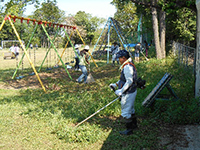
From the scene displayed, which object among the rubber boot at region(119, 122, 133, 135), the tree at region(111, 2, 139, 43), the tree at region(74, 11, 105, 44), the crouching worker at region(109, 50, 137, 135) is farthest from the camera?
the tree at region(74, 11, 105, 44)

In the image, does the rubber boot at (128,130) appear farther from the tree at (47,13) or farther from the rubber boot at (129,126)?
the tree at (47,13)

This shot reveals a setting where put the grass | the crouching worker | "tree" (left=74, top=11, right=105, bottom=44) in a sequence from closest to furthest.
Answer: the grass, the crouching worker, "tree" (left=74, top=11, right=105, bottom=44)

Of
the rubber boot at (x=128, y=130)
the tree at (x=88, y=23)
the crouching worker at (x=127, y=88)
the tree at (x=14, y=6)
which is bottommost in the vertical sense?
the rubber boot at (x=128, y=130)

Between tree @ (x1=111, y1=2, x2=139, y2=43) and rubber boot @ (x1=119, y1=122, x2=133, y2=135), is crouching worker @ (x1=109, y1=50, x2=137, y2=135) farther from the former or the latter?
tree @ (x1=111, y1=2, x2=139, y2=43)

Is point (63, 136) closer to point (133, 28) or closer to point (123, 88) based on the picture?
point (123, 88)

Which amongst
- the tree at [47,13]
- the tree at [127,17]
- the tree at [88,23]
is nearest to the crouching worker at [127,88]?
the tree at [47,13]

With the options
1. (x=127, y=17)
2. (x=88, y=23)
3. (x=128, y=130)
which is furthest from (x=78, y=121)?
(x=88, y=23)

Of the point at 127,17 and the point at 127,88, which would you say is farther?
the point at 127,17

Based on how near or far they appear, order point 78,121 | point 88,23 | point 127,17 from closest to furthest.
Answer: point 78,121
point 127,17
point 88,23

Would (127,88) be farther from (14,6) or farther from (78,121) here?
(14,6)

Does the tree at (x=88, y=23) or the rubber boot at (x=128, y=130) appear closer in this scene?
the rubber boot at (x=128, y=130)

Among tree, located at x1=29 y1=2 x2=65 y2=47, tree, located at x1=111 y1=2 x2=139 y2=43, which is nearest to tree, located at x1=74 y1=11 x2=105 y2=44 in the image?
tree, located at x1=111 y1=2 x2=139 y2=43

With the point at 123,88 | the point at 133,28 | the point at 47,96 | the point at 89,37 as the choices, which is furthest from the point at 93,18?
the point at 123,88

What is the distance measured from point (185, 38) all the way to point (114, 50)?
927 centimetres
